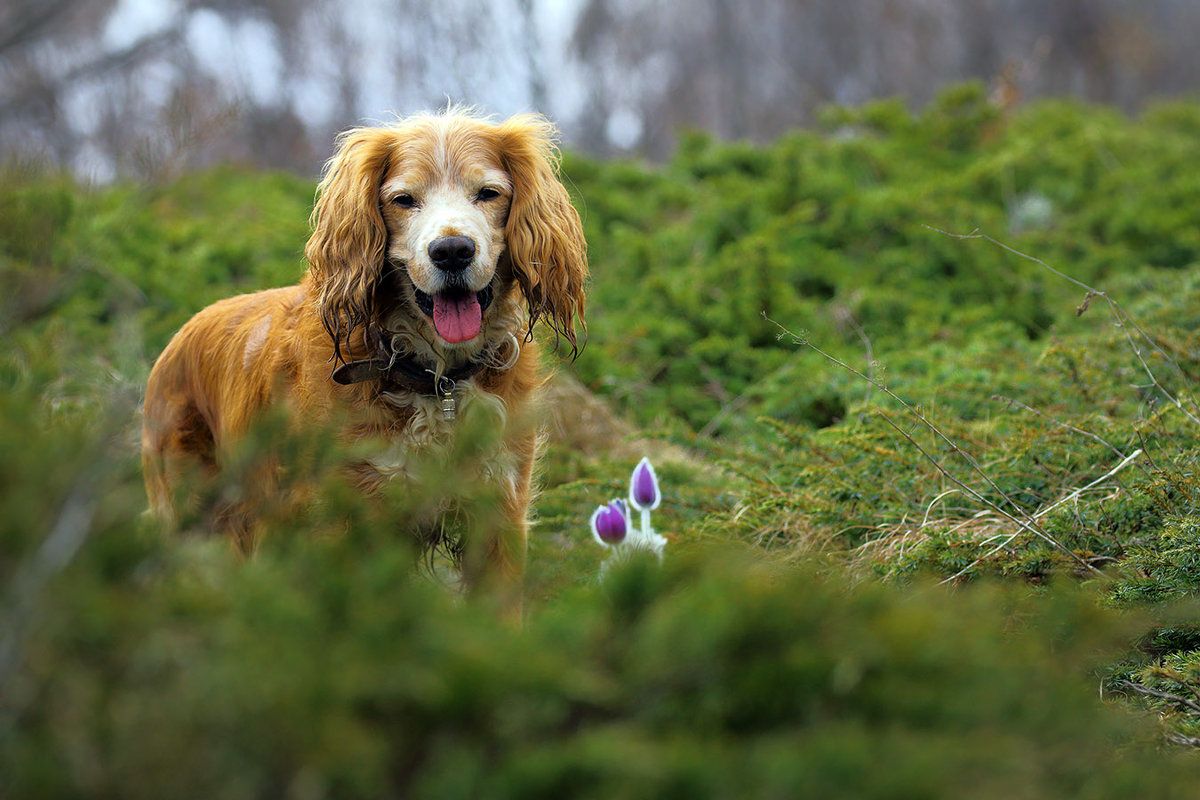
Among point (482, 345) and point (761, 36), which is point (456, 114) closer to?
point (482, 345)

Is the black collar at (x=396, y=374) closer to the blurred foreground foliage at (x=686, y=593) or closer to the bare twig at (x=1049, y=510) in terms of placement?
the blurred foreground foliage at (x=686, y=593)

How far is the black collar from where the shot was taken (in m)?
2.96

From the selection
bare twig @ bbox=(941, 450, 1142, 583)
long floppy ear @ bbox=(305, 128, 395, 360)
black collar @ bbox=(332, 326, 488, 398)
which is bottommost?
bare twig @ bbox=(941, 450, 1142, 583)

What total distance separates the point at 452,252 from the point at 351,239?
0.40 metres

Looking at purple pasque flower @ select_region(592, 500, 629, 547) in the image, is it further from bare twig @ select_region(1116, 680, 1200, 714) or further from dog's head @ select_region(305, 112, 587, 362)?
bare twig @ select_region(1116, 680, 1200, 714)

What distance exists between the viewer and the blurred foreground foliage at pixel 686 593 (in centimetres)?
114

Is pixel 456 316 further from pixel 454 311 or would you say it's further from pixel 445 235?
pixel 445 235

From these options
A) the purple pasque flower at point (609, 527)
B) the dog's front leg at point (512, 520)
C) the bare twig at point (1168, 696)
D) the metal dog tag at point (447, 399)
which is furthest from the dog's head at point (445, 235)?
the bare twig at point (1168, 696)

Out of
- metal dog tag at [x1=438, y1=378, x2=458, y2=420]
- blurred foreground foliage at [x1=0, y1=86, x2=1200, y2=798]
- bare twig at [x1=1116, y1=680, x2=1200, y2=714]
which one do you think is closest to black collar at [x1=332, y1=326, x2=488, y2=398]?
metal dog tag at [x1=438, y1=378, x2=458, y2=420]

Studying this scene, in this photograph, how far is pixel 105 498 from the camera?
4.38ft

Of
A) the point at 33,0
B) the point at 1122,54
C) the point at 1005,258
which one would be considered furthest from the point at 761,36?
the point at 33,0

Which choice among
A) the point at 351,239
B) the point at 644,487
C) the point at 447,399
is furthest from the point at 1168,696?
the point at 351,239

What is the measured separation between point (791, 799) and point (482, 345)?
224 centimetres

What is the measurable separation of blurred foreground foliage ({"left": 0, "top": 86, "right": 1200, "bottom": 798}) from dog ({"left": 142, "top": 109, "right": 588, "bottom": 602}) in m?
0.42
